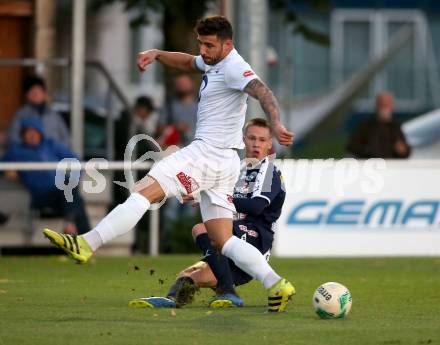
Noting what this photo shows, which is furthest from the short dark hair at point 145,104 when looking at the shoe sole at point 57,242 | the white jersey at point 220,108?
the shoe sole at point 57,242

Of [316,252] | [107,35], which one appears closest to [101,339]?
[316,252]

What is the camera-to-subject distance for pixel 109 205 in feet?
66.2

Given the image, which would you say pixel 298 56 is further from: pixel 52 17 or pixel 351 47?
pixel 52 17

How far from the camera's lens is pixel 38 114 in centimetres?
1942

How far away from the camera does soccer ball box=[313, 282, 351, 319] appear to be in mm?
10445

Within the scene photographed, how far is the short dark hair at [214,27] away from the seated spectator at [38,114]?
8.84 meters

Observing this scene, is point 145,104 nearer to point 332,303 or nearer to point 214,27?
point 214,27

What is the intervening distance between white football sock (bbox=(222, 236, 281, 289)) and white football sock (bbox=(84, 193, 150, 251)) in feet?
2.24

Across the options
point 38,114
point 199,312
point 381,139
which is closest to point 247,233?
point 199,312

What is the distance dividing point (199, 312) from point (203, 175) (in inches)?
38.3

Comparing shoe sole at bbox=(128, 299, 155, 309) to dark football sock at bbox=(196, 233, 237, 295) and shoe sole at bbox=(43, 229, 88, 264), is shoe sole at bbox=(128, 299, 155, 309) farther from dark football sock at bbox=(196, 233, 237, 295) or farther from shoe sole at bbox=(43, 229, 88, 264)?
shoe sole at bbox=(43, 229, 88, 264)

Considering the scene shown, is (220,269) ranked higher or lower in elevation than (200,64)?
lower

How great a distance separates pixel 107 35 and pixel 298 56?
10.8 m

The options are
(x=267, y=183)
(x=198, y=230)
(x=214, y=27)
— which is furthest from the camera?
(x=198, y=230)
